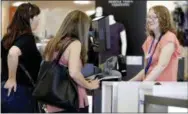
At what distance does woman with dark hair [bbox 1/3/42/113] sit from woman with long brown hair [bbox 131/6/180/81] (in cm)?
69

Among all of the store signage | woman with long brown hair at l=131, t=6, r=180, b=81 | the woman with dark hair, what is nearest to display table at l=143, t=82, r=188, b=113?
woman with long brown hair at l=131, t=6, r=180, b=81

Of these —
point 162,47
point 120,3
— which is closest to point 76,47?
point 162,47

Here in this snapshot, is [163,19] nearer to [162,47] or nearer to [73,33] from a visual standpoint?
[162,47]

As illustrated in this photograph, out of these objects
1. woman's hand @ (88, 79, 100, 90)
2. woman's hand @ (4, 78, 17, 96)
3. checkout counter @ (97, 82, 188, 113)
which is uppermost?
checkout counter @ (97, 82, 188, 113)

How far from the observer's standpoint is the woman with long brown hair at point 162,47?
2.18 meters

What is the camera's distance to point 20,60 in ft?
7.91

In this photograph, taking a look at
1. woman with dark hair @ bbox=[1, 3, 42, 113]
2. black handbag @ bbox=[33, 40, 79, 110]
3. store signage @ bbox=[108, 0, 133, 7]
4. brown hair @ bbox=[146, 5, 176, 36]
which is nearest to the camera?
black handbag @ bbox=[33, 40, 79, 110]

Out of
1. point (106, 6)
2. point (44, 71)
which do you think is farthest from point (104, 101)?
point (106, 6)

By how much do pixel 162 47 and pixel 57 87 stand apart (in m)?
0.62

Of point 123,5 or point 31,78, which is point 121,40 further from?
point 31,78

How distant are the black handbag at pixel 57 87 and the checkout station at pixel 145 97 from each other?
342 mm

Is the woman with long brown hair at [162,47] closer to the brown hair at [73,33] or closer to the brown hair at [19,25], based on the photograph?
the brown hair at [73,33]

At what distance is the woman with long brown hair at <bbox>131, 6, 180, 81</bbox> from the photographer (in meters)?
2.18

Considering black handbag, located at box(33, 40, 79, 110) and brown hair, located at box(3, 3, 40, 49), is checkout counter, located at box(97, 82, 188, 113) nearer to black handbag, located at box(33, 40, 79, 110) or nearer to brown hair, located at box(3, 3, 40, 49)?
black handbag, located at box(33, 40, 79, 110)
